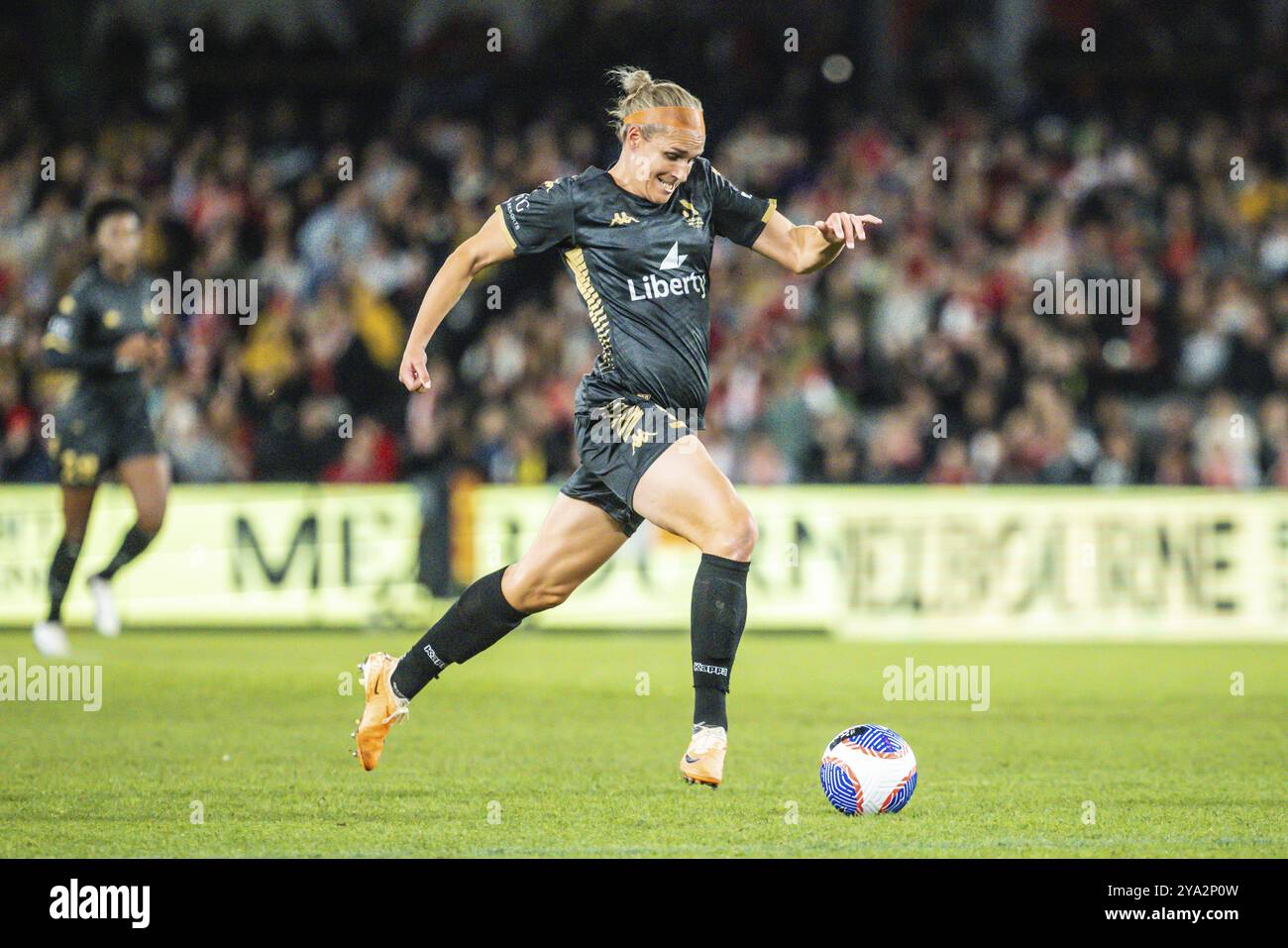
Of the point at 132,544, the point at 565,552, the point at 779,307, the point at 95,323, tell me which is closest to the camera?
the point at 565,552

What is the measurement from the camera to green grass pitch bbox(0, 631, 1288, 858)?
6.02 m

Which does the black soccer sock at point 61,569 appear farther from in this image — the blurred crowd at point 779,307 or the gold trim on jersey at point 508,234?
the gold trim on jersey at point 508,234

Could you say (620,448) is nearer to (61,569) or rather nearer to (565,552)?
(565,552)

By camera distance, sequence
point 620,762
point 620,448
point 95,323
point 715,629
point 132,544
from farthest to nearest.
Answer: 1. point 132,544
2. point 95,323
3. point 620,762
4. point 620,448
5. point 715,629

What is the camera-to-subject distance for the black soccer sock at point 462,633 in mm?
7062

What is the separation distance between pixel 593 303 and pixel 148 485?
207 inches

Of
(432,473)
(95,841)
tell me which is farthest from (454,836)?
(432,473)

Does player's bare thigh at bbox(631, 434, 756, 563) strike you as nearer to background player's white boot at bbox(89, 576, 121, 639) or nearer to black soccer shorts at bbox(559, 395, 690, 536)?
black soccer shorts at bbox(559, 395, 690, 536)

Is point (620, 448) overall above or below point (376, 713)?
above

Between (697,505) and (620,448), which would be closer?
(697,505)

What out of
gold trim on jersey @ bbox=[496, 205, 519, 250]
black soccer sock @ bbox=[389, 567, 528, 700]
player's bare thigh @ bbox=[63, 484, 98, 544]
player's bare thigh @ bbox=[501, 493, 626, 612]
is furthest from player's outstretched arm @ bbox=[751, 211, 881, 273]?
player's bare thigh @ bbox=[63, 484, 98, 544]

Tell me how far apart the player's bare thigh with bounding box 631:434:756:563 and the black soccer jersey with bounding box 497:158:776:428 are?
0.40m

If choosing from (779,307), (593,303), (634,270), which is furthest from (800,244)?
(779,307)

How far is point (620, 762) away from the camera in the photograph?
799cm
